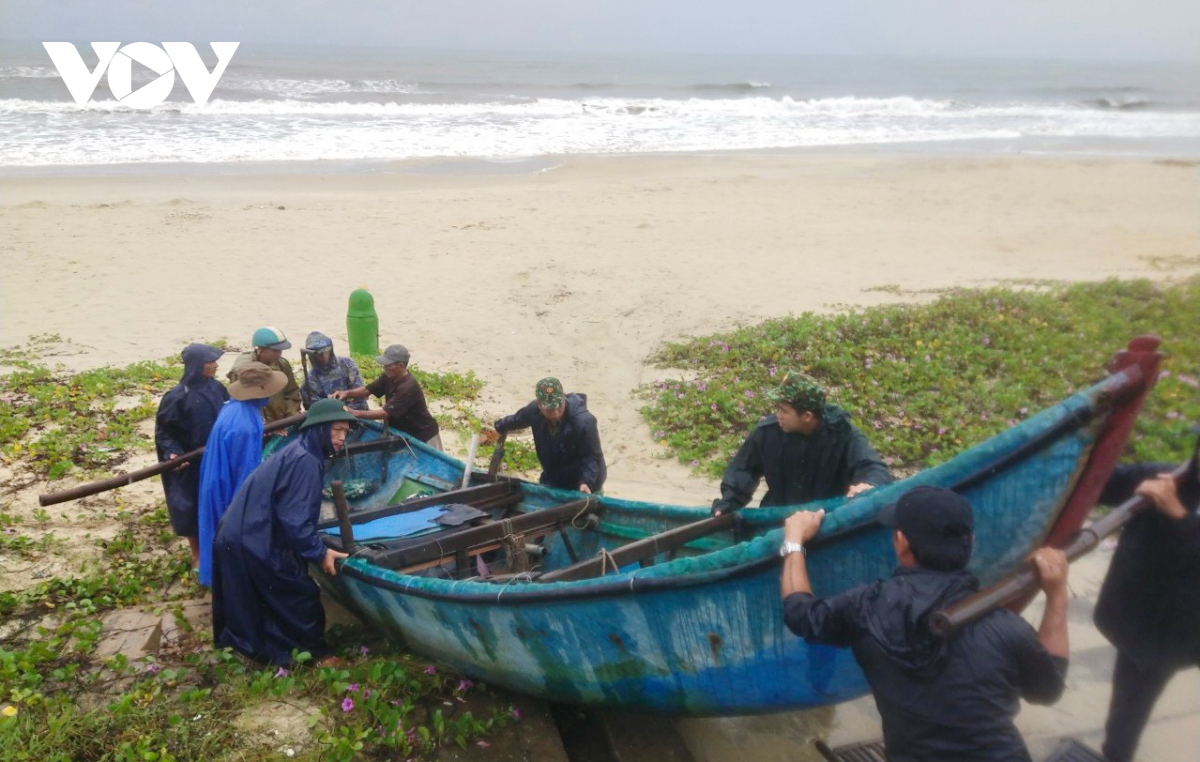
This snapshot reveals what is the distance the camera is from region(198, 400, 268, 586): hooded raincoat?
5078mm

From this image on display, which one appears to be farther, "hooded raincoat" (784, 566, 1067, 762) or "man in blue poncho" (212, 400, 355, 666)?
"man in blue poncho" (212, 400, 355, 666)

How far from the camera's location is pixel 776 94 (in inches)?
1984

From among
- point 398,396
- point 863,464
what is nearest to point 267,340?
point 398,396

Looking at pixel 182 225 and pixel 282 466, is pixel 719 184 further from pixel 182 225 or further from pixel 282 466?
pixel 282 466

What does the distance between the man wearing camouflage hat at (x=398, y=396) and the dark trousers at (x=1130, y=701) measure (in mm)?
4622

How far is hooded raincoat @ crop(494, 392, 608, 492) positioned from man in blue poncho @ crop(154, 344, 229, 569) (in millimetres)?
1780

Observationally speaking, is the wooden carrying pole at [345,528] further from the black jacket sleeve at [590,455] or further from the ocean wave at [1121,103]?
the ocean wave at [1121,103]

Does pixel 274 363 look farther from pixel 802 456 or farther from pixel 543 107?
pixel 543 107

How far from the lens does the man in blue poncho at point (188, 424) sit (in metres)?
5.51

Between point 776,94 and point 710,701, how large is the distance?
50446 mm

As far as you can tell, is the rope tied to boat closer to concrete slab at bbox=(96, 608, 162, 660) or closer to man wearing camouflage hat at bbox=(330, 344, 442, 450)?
man wearing camouflage hat at bbox=(330, 344, 442, 450)

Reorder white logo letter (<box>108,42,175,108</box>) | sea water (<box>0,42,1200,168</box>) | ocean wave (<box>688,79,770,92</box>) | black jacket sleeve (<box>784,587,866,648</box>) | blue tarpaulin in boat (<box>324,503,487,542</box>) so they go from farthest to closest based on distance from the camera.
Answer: ocean wave (<box>688,79,770,92</box>) < white logo letter (<box>108,42,175,108</box>) < sea water (<box>0,42,1200,168</box>) < blue tarpaulin in boat (<box>324,503,487,542</box>) < black jacket sleeve (<box>784,587,866,648</box>)

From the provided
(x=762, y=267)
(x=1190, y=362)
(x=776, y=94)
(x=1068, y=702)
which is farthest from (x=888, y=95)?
(x=1068, y=702)

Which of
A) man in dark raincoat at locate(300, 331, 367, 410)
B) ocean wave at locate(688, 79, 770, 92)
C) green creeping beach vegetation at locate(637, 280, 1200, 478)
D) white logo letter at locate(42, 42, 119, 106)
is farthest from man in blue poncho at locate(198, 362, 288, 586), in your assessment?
ocean wave at locate(688, 79, 770, 92)
